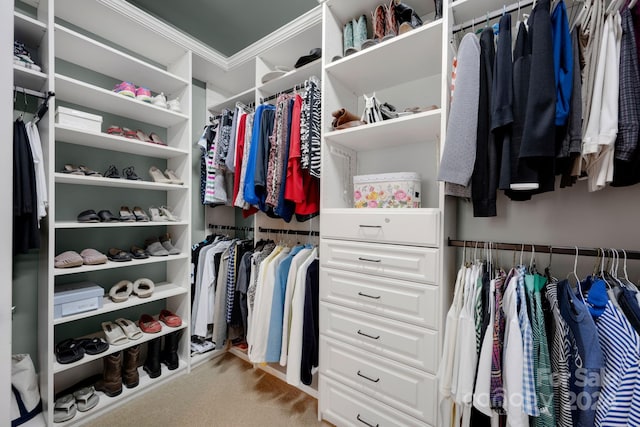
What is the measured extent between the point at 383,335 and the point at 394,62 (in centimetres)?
145

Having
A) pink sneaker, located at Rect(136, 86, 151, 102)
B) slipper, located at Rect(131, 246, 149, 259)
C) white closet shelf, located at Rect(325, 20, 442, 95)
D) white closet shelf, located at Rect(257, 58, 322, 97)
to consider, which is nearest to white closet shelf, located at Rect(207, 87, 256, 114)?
white closet shelf, located at Rect(257, 58, 322, 97)

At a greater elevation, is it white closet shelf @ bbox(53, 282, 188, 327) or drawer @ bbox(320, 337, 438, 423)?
white closet shelf @ bbox(53, 282, 188, 327)

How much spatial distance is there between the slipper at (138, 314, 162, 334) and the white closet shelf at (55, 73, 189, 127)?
1.54 m

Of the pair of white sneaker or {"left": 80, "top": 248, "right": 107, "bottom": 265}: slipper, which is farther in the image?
the pair of white sneaker

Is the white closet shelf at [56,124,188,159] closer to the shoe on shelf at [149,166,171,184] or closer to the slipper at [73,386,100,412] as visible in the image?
the shoe on shelf at [149,166,171,184]

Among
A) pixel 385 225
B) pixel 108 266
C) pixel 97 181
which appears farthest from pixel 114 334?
pixel 385 225

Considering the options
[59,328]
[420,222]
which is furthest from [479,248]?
[59,328]

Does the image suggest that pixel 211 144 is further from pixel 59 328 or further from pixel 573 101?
pixel 573 101

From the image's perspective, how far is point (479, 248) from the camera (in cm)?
135

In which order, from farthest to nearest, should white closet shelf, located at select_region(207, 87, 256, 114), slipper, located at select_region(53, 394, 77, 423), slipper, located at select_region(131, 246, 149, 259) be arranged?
1. white closet shelf, located at select_region(207, 87, 256, 114)
2. slipper, located at select_region(131, 246, 149, 259)
3. slipper, located at select_region(53, 394, 77, 423)

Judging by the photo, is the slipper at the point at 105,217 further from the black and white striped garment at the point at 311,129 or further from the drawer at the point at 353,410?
the drawer at the point at 353,410

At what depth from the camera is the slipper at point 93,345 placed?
1607mm

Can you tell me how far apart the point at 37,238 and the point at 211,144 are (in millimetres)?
1292

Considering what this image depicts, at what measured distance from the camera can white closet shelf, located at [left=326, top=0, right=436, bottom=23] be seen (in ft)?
4.96
